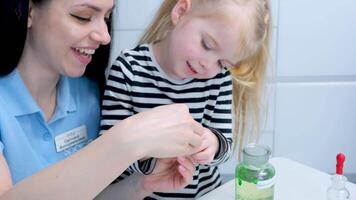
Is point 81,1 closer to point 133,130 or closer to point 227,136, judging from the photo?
point 133,130

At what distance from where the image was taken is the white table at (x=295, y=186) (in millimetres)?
990

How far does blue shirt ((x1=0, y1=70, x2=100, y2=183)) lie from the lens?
944 millimetres

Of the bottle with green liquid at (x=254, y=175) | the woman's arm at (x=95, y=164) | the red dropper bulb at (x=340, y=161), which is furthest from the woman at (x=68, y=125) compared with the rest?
the red dropper bulb at (x=340, y=161)

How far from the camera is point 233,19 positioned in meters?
0.96

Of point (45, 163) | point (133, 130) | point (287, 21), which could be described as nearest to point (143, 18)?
point (287, 21)

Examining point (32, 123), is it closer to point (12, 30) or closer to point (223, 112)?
point (12, 30)

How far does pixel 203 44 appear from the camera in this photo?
0.97 m

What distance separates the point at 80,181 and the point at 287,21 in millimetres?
1172

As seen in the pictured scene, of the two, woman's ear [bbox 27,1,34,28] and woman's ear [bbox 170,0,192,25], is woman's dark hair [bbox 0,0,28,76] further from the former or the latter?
woman's ear [bbox 170,0,192,25]

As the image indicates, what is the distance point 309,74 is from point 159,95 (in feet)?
2.82

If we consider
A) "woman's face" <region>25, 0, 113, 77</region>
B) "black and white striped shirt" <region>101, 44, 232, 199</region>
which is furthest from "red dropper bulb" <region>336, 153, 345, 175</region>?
"woman's face" <region>25, 0, 113, 77</region>

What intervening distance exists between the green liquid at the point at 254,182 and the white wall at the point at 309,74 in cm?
75

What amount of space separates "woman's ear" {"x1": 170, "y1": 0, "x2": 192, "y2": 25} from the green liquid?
35cm

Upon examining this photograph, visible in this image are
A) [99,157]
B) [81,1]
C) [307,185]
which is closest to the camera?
[99,157]
